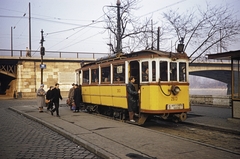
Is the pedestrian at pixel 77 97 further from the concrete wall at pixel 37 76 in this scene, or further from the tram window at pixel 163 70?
the concrete wall at pixel 37 76

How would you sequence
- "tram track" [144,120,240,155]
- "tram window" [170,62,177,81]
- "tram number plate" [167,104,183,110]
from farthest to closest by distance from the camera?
"tram window" [170,62,177,81] → "tram number plate" [167,104,183,110] → "tram track" [144,120,240,155]

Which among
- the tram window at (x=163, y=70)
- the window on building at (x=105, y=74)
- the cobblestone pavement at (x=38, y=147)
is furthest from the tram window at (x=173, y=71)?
the cobblestone pavement at (x=38, y=147)

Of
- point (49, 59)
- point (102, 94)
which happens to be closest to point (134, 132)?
point (102, 94)

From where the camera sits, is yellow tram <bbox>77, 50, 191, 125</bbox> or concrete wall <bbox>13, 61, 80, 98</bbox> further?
concrete wall <bbox>13, 61, 80, 98</bbox>

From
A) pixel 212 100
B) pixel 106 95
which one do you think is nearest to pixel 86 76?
pixel 106 95

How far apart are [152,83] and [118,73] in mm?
2366

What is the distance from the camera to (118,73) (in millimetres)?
12727

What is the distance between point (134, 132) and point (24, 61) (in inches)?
1365

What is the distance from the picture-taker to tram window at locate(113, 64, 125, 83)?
40.4ft

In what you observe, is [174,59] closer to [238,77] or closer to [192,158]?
[238,77]

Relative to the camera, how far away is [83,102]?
17.9m

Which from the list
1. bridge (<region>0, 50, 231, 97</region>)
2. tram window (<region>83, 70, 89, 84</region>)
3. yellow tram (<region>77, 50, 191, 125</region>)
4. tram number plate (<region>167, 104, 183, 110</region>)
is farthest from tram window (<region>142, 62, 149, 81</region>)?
bridge (<region>0, 50, 231, 97</region>)

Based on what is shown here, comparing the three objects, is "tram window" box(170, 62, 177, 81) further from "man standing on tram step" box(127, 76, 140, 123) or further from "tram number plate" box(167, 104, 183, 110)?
"man standing on tram step" box(127, 76, 140, 123)

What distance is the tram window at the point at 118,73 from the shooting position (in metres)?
12.3
